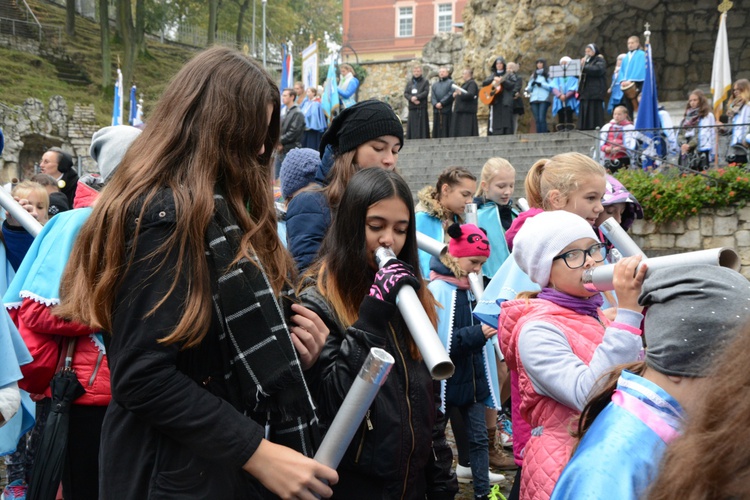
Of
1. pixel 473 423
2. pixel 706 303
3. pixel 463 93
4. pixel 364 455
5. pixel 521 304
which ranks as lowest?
pixel 473 423

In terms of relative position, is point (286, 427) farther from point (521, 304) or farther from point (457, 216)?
point (457, 216)

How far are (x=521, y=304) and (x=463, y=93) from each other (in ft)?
59.9

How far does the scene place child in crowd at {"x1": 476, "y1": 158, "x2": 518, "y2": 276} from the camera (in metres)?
5.50

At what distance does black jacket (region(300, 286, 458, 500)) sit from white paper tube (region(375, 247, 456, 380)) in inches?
8.5

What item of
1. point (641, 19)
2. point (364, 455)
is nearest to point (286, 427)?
point (364, 455)

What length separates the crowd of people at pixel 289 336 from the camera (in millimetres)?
1423

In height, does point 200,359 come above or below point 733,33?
below

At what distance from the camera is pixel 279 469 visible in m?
1.67

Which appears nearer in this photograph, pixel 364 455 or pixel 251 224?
pixel 251 224

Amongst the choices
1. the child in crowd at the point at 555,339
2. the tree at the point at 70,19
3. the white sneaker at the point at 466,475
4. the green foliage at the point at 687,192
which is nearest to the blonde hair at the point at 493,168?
the white sneaker at the point at 466,475

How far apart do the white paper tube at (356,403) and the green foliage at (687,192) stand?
11.3m

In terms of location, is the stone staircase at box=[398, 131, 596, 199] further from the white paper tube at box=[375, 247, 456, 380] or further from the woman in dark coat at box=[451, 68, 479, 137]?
the white paper tube at box=[375, 247, 456, 380]

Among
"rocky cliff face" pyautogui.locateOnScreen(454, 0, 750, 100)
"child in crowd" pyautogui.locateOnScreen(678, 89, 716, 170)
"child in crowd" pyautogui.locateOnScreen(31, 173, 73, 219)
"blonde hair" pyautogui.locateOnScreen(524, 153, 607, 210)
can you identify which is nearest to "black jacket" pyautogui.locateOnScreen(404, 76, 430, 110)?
"rocky cliff face" pyautogui.locateOnScreen(454, 0, 750, 100)

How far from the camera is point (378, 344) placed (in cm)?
212
